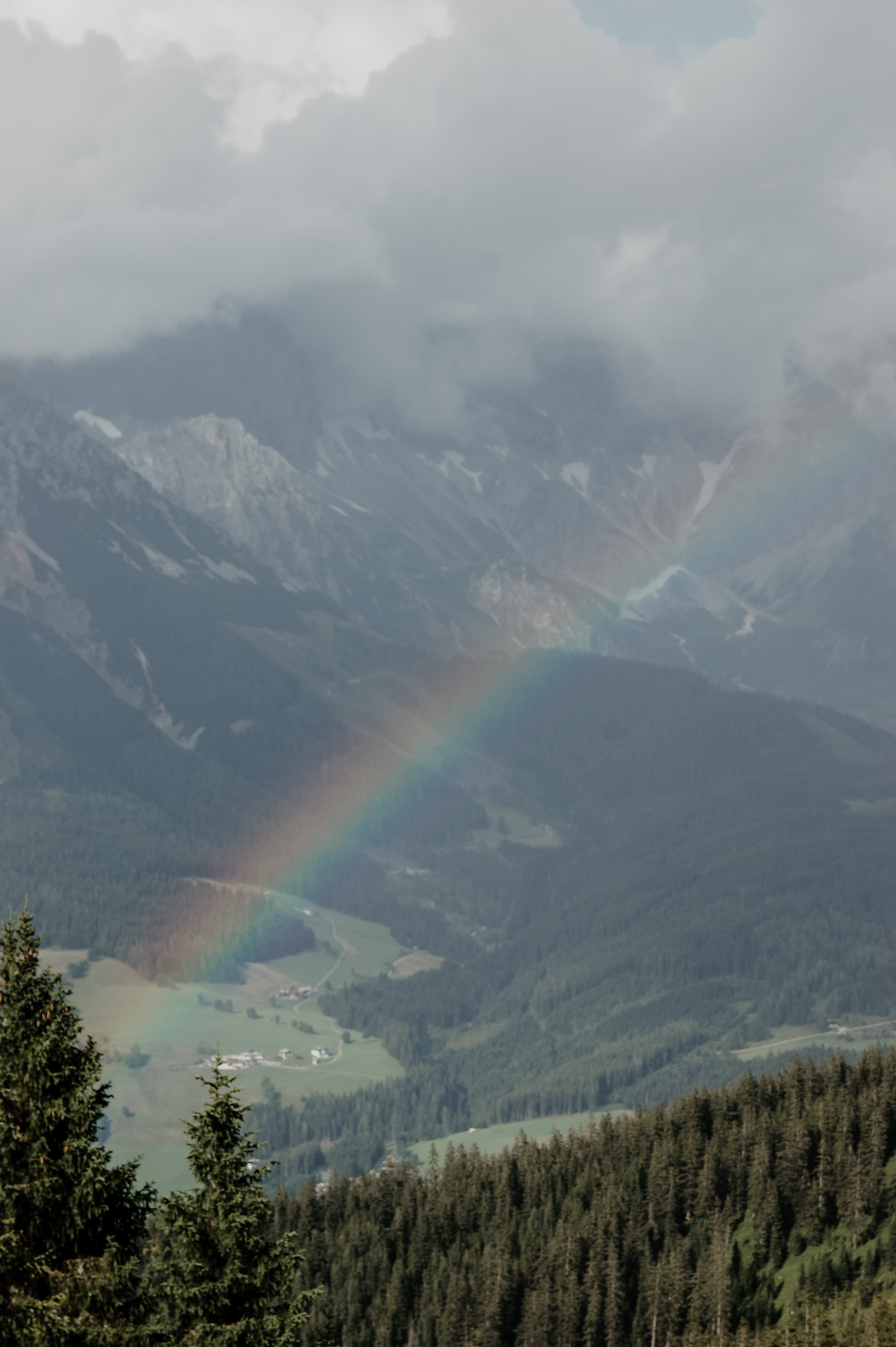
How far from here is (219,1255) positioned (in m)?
35.7

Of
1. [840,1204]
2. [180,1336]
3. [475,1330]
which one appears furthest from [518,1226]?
[180,1336]

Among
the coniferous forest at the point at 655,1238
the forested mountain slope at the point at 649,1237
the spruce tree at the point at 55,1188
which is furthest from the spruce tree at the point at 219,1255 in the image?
the forested mountain slope at the point at 649,1237

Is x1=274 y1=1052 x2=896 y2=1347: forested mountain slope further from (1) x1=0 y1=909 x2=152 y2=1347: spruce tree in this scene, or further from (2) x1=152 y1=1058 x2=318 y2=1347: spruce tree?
(1) x1=0 y1=909 x2=152 y2=1347: spruce tree

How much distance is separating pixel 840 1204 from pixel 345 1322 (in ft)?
192

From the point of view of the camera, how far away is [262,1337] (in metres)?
34.6

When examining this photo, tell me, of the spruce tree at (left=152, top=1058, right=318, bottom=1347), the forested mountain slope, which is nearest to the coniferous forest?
the forested mountain slope

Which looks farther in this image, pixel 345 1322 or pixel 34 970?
pixel 345 1322

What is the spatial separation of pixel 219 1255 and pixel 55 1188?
14.7ft

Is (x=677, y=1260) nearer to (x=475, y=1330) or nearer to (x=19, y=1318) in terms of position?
(x=475, y=1330)

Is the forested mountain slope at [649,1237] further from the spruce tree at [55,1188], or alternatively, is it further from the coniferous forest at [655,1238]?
the spruce tree at [55,1188]

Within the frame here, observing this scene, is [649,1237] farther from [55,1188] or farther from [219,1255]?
[55,1188]

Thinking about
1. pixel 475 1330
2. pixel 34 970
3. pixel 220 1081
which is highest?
pixel 34 970

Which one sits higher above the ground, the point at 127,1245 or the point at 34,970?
the point at 34,970

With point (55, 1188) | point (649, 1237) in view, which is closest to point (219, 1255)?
point (55, 1188)
